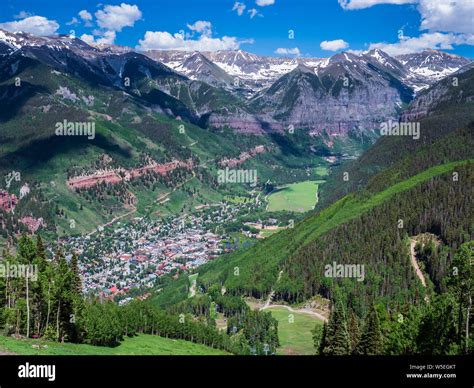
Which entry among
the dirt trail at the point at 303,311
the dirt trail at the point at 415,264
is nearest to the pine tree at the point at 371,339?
the dirt trail at the point at 303,311

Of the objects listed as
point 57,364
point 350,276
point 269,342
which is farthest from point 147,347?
point 350,276

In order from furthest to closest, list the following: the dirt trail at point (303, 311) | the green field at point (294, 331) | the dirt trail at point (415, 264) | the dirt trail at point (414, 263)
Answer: the dirt trail at point (414, 263)
the dirt trail at point (415, 264)
the dirt trail at point (303, 311)
the green field at point (294, 331)

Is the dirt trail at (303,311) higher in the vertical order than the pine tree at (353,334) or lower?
lower

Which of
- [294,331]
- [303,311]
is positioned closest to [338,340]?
[294,331]

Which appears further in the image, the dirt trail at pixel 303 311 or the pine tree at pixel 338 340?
the dirt trail at pixel 303 311

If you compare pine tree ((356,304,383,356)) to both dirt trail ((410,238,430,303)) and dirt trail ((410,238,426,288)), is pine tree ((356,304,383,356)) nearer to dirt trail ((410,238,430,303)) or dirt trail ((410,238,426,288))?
dirt trail ((410,238,430,303))

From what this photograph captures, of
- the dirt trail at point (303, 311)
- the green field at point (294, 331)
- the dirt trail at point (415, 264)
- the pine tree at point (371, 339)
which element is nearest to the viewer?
the pine tree at point (371, 339)

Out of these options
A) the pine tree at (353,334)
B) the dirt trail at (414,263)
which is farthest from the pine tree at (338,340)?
the dirt trail at (414,263)

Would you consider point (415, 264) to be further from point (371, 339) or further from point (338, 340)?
point (338, 340)

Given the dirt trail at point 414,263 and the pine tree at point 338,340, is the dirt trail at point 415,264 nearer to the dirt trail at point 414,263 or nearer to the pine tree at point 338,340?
the dirt trail at point 414,263
